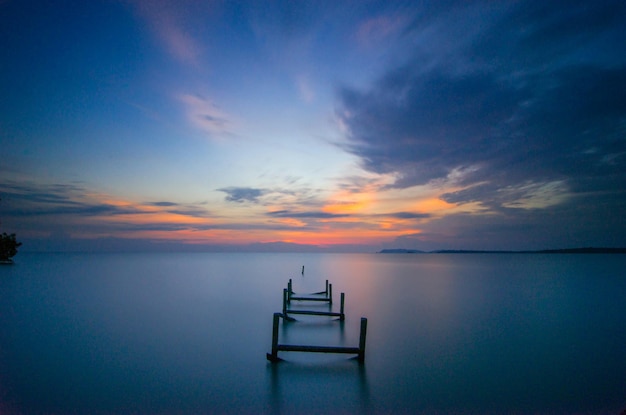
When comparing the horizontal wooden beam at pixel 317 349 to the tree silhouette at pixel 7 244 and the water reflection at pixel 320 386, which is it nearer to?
the water reflection at pixel 320 386

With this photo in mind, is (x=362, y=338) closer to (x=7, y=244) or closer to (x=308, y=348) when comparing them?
(x=308, y=348)

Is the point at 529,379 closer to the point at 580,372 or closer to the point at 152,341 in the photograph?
the point at 580,372

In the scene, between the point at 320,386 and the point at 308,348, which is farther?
the point at 308,348

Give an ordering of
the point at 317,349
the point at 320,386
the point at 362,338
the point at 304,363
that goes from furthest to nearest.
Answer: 1. the point at 362,338
2. the point at 304,363
3. the point at 317,349
4. the point at 320,386

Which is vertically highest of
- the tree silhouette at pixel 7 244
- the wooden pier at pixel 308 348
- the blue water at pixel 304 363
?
the tree silhouette at pixel 7 244

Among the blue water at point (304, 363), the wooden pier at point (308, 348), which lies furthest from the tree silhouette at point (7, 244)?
the wooden pier at point (308, 348)

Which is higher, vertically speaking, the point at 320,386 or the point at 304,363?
the point at 304,363

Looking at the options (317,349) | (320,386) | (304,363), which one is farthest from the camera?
(304,363)

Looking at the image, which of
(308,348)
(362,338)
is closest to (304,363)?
(308,348)

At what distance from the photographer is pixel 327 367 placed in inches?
493

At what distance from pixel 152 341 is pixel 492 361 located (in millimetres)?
15232

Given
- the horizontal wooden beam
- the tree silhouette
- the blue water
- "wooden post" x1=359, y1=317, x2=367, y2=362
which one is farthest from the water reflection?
the tree silhouette

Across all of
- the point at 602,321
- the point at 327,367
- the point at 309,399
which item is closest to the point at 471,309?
the point at 602,321

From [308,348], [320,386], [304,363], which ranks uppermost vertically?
[308,348]
